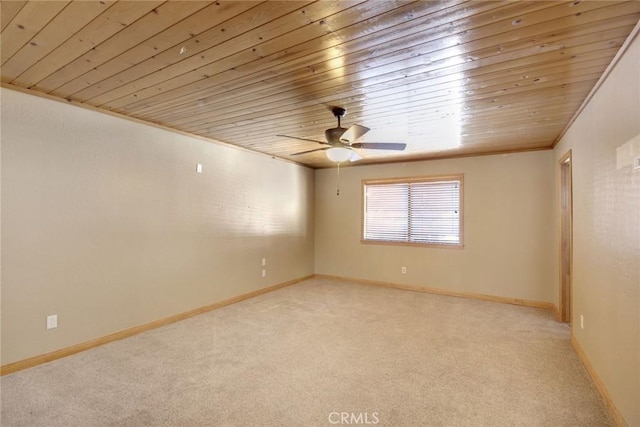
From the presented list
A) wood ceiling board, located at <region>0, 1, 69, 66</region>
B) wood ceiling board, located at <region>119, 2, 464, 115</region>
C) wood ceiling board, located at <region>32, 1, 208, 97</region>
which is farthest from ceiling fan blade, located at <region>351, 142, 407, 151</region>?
wood ceiling board, located at <region>0, 1, 69, 66</region>

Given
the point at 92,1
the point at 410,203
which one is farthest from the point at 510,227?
the point at 92,1

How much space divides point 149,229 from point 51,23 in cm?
229

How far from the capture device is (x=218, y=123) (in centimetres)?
368

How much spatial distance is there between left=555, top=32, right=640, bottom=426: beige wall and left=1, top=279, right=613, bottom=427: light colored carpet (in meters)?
0.37

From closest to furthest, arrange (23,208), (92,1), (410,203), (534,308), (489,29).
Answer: (92,1), (489,29), (23,208), (534,308), (410,203)

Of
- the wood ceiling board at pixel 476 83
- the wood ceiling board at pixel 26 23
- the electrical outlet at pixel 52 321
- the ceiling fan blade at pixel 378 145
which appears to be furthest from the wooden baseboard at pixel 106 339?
the wood ceiling board at pixel 476 83

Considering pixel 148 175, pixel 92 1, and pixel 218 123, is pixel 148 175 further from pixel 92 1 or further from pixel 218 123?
pixel 92 1

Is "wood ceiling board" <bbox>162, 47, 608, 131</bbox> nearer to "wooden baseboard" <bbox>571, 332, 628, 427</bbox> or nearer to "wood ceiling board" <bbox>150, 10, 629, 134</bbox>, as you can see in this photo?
"wood ceiling board" <bbox>150, 10, 629, 134</bbox>

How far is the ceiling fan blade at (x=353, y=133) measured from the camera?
2810mm

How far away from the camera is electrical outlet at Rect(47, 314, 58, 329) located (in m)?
2.87

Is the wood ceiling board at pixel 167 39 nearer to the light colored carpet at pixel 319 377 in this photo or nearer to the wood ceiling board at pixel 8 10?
the wood ceiling board at pixel 8 10

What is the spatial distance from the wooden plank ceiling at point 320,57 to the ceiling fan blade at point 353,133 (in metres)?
0.27

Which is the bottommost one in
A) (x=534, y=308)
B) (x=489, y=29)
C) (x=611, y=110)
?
(x=534, y=308)

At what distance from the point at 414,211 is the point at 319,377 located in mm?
3765
